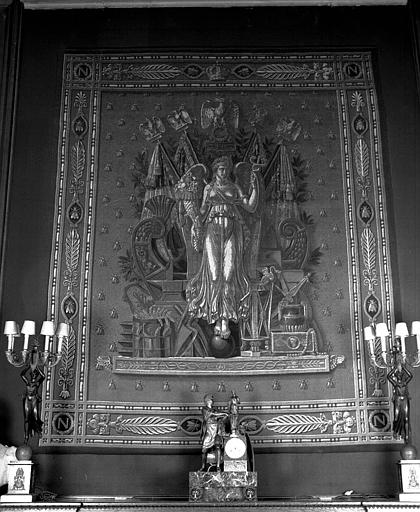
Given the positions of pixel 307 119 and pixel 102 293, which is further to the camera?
pixel 307 119

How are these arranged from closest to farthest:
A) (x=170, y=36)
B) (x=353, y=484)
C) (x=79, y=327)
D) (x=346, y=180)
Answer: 1. (x=353, y=484)
2. (x=79, y=327)
3. (x=346, y=180)
4. (x=170, y=36)

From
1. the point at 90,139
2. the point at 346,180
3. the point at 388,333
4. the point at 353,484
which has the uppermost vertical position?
the point at 90,139

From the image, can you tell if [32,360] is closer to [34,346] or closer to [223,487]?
[34,346]

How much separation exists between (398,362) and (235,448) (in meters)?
1.47

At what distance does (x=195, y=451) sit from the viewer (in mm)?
6395

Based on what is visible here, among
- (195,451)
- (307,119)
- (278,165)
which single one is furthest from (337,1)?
(195,451)

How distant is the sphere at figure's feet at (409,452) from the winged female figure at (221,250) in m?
1.75

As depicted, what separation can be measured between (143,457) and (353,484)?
68.1 inches

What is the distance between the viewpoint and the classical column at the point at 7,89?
7.08m

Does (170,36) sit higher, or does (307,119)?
(170,36)

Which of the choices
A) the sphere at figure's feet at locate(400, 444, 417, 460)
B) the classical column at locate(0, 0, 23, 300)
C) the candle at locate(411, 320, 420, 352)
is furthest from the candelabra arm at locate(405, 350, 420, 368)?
the classical column at locate(0, 0, 23, 300)

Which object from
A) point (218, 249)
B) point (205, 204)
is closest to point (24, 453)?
point (218, 249)

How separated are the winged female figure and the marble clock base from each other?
133 centimetres

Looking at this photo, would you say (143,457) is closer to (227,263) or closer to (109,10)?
(227,263)
